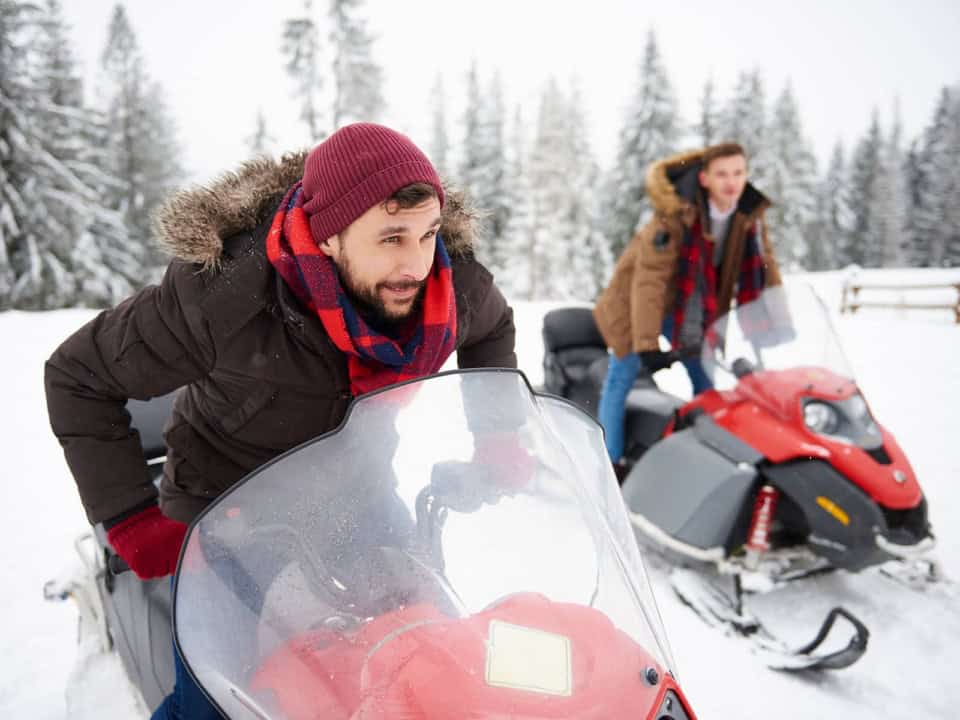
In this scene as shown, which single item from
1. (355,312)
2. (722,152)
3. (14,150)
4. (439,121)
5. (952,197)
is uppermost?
(439,121)

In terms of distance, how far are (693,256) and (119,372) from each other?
2991 millimetres

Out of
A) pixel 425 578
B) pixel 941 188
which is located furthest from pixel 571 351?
pixel 941 188

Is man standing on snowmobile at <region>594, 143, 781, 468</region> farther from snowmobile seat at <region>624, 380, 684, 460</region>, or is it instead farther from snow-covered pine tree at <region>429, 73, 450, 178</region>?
snow-covered pine tree at <region>429, 73, 450, 178</region>

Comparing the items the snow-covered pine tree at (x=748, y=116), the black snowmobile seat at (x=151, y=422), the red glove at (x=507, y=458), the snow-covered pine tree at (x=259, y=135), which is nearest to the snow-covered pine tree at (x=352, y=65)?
the snow-covered pine tree at (x=259, y=135)

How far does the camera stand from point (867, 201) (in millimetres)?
35719

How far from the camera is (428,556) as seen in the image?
1084 millimetres

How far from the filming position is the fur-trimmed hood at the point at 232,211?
1.66m

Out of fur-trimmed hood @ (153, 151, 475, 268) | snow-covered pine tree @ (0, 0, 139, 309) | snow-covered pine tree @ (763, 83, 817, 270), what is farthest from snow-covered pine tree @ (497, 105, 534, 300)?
fur-trimmed hood @ (153, 151, 475, 268)

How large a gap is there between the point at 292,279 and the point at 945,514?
13.8ft

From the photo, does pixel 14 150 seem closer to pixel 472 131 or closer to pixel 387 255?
pixel 472 131

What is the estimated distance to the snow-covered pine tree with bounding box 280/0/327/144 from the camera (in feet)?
66.3

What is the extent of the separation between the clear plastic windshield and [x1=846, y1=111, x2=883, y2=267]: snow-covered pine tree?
38.2m

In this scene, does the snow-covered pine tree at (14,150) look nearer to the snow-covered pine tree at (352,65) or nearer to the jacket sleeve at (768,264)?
the snow-covered pine tree at (352,65)

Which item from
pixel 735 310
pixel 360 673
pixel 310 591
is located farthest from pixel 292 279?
pixel 735 310
